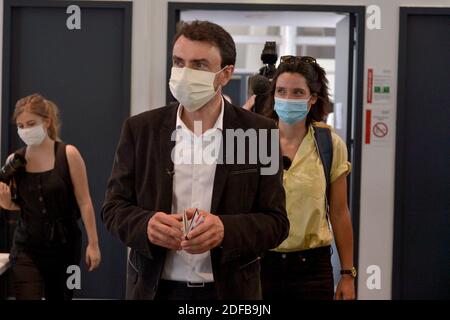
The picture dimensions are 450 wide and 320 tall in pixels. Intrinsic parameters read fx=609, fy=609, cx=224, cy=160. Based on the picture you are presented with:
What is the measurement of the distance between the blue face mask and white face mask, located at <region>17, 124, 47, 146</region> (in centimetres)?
137

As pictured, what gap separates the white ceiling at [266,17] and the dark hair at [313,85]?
2006 mm

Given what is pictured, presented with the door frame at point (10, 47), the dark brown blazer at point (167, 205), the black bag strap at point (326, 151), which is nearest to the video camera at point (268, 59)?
the black bag strap at point (326, 151)

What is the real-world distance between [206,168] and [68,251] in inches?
59.9

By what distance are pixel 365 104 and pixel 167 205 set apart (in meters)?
2.95

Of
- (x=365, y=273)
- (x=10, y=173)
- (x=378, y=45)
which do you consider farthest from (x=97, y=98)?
(x=365, y=273)

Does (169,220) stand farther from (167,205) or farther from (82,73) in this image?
(82,73)

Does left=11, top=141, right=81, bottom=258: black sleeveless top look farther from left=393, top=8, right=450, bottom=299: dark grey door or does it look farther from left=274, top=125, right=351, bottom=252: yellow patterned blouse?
left=393, top=8, right=450, bottom=299: dark grey door

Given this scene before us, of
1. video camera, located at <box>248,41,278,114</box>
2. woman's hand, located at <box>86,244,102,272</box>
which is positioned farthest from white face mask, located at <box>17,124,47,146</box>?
video camera, located at <box>248,41,278,114</box>

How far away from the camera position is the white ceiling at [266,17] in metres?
4.45

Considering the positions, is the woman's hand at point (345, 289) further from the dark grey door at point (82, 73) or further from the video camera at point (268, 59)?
the dark grey door at point (82, 73)

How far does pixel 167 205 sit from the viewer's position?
173 centimetres

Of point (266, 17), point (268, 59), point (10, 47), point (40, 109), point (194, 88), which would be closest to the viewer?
point (194, 88)

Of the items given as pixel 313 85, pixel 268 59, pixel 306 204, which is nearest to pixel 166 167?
pixel 306 204
